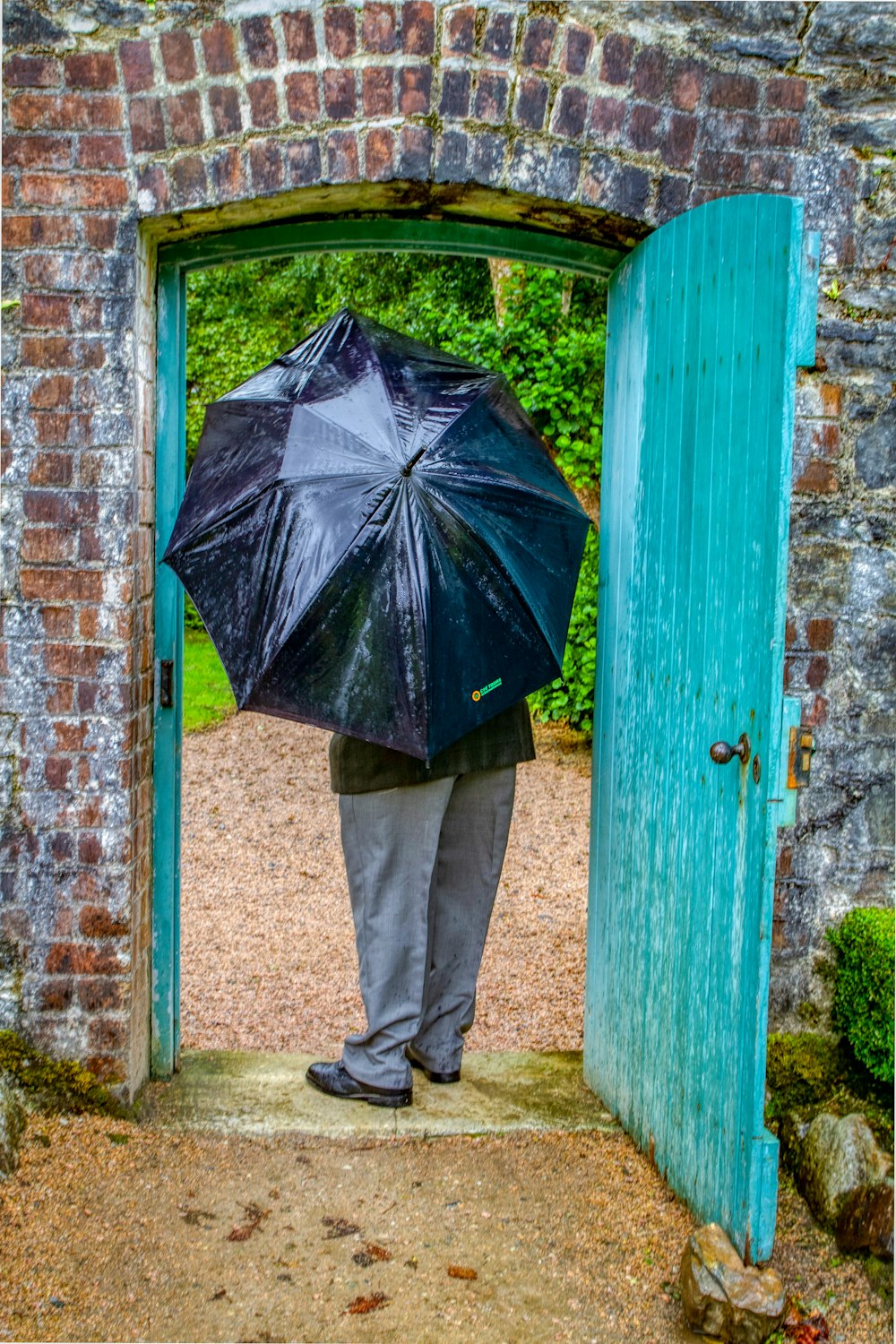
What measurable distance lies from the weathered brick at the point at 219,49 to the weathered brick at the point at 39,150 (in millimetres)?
420

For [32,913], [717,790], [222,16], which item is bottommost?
[32,913]

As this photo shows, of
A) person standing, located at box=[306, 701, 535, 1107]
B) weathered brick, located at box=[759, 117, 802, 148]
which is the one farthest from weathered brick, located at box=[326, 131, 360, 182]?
person standing, located at box=[306, 701, 535, 1107]

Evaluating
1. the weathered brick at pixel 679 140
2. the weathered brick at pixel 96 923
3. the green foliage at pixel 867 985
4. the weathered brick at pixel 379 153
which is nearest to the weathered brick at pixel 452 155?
the weathered brick at pixel 379 153

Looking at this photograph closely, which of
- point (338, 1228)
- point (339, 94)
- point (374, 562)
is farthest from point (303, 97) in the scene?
point (338, 1228)

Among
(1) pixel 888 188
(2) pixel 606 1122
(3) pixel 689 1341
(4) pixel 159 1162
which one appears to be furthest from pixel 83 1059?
(1) pixel 888 188

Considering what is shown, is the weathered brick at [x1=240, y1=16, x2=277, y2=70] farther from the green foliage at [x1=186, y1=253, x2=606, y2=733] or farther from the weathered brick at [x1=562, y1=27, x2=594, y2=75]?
the green foliage at [x1=186, y1=253, x2=606, y2=733]

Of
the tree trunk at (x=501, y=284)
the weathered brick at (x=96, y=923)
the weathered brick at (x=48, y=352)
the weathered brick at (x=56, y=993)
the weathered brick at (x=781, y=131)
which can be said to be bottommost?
the weathered brick at (x=56, y=993)

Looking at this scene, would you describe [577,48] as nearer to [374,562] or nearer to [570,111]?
[570,111]

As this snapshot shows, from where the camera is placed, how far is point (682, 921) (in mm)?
3029

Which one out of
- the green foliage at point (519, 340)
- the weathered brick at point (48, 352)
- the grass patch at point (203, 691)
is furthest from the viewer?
the grass patch at point (203, 691)

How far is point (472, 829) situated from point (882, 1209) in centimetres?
144

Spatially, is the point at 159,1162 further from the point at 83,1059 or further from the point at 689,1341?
the point at 689,1341

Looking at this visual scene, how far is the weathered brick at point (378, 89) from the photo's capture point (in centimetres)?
316

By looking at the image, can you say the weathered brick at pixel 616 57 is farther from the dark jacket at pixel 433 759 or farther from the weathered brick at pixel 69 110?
the dark jacket at pixel 433 759
